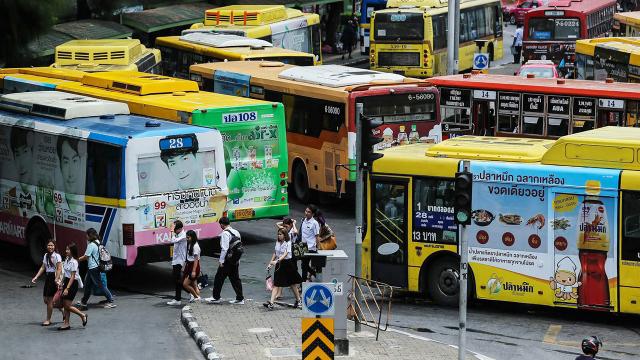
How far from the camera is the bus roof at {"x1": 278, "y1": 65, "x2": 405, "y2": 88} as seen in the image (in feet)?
99.6

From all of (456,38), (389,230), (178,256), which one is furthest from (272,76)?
(456,38)

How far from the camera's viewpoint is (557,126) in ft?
106

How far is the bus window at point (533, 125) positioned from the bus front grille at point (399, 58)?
16224 mm

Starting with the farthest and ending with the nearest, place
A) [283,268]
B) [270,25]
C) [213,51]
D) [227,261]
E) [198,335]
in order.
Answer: [270,25]
[213,51]
[227,261]
[283,268]
[198,335]

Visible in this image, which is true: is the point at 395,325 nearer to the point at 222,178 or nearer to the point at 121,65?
the point at 222,178

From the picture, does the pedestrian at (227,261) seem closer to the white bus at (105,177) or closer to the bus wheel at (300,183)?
the white bus at (105,177)

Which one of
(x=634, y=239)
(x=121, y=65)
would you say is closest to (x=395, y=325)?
(x=634, y=239)

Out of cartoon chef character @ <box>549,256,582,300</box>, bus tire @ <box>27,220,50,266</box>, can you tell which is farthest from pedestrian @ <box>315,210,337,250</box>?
bus tire @ <box>27,220,50,266</box>

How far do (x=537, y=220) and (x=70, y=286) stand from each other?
709cm

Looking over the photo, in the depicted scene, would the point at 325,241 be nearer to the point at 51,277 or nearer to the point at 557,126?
the point at 51,277

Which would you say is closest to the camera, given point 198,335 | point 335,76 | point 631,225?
point 198,335

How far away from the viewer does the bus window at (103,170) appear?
22781 mm

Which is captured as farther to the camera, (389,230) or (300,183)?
(300,183)

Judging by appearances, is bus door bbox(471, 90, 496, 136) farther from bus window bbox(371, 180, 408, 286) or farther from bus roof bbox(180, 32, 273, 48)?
bus window bbox(371, 180, 408, 286)
